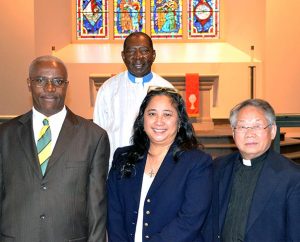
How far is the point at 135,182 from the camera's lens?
2627 millimetres

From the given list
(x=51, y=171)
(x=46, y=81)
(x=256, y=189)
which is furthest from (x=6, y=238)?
(x=256, y=189)

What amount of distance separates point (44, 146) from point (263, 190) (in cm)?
106

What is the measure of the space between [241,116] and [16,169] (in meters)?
1.09

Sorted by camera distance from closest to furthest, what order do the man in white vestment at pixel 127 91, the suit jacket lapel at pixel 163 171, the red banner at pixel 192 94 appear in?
the suit jacket lapel at pixel 163 171
the man in white vestment at pixel 127 91
the red banner at pixel 192 94

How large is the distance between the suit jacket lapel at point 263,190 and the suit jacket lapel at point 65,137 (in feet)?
3.01

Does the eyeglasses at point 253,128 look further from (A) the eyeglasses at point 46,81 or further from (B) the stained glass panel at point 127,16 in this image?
(B) the stained glass panel at point 127,16

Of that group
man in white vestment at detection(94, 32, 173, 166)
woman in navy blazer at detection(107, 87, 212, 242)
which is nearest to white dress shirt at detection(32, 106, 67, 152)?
woman in navy blazer at detection(107, 87, 212, 242)

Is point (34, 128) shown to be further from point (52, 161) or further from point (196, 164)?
point (196, 164)

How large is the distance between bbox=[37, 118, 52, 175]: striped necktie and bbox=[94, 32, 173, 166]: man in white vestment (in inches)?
46.7

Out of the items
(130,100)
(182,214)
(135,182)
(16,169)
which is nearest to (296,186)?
(182,214)

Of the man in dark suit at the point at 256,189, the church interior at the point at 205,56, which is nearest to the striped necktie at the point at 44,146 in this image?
the man in dark suit at the point at 256,189

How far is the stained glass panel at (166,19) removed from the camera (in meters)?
11.2

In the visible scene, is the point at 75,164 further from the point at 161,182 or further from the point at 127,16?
the point at 127,16

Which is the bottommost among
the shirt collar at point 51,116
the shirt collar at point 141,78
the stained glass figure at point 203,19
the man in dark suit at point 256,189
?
the man in dark suit at point 256,189
